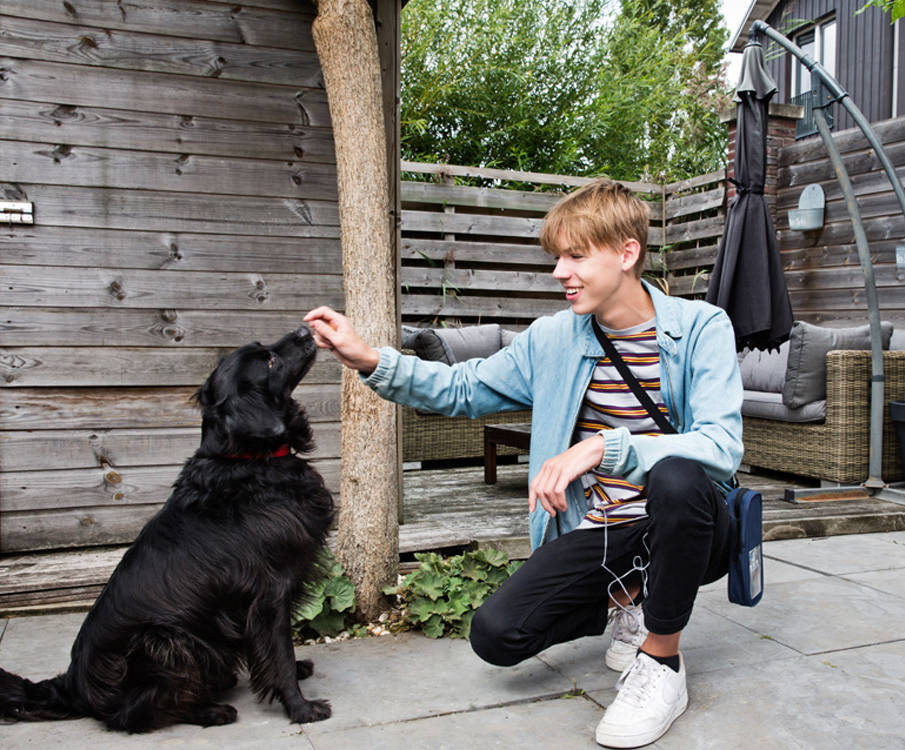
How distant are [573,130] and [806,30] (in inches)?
194

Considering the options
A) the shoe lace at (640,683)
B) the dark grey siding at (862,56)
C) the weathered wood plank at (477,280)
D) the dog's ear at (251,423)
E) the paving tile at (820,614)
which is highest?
the dark grey siding at (862,56)

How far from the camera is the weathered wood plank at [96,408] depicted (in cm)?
329

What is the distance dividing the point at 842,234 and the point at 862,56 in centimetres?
606

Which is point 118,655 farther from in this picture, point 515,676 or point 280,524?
point 515,676

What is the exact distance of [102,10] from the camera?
333 cm

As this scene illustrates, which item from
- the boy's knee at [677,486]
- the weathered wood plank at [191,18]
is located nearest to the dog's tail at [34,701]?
the boy's knee at [677,486]

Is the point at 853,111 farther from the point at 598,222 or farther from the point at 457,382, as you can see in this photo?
the point at 457,382

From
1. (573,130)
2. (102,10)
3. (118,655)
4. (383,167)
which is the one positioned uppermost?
(573,130)

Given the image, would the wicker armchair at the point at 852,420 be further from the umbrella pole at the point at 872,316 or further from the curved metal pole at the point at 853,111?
the curved metal pole at the point at 853,111

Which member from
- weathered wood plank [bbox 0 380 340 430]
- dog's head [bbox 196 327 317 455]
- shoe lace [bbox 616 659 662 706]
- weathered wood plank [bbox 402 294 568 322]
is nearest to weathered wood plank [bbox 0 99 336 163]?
weathered wood plank [bbox 0 380 340 430]

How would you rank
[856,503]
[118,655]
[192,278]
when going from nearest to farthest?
1. [118,655]
2. [192,278]
3. [856,503]

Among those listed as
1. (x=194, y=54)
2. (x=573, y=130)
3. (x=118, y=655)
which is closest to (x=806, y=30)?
(x=573, y=130)

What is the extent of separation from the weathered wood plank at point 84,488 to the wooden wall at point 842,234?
5.62 m

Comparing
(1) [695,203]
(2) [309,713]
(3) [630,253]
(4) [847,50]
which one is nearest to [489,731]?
(2) [309,713]
